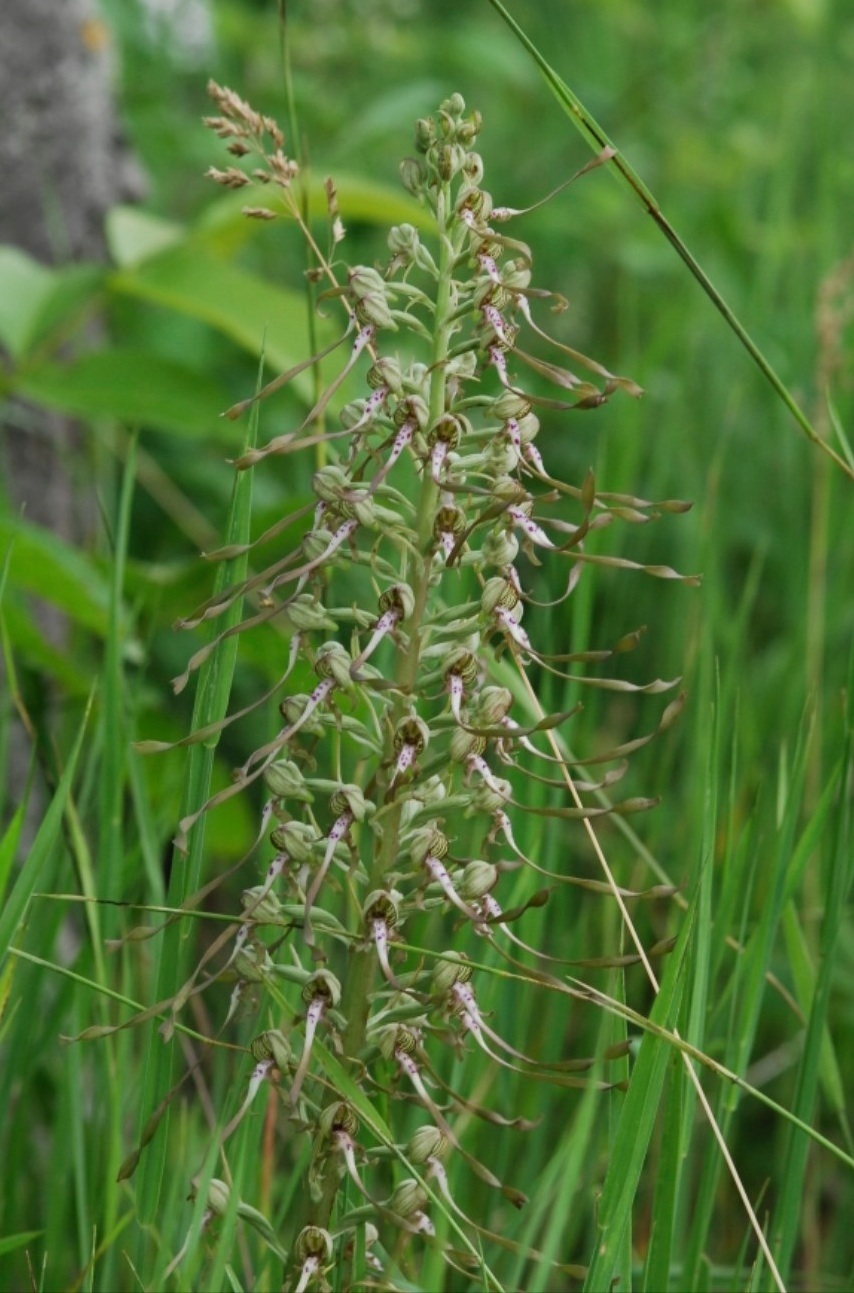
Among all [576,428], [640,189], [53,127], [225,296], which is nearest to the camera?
[640,189]

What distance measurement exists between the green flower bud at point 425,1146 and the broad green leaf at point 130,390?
115cm

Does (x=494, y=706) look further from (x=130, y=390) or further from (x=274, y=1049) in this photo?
(x=130, y=390)

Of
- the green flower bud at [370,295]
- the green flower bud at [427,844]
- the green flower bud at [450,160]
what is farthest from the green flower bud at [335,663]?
the green flower bud at [450,160]

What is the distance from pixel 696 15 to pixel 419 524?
4406 mm

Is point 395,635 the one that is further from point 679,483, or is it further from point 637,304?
point 637,304

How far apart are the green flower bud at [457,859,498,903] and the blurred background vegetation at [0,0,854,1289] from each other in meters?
0.17

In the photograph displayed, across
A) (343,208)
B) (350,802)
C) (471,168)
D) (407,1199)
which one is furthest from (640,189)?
(343,208)

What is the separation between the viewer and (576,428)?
3.31m

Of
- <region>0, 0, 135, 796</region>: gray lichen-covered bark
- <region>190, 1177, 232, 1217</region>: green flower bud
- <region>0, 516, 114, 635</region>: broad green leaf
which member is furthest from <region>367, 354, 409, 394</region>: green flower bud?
<region>0, 0, 135, 796</region>: gray lichen-covered bark

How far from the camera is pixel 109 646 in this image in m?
1.28

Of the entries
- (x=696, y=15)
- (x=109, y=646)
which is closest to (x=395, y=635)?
(x=109, y=646)

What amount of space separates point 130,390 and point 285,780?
1.10 meters

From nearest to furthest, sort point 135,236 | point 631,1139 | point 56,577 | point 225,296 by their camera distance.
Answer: point 631,1139 < point 56,577 < point 225,296 < point 135,236

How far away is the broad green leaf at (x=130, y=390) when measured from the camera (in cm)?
194
